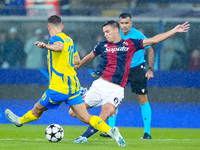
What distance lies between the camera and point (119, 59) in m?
7.86

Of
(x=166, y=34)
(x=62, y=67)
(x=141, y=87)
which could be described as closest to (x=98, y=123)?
(x=62, y=67)

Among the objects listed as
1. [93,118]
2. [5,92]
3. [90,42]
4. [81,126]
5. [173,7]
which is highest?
[173,7]

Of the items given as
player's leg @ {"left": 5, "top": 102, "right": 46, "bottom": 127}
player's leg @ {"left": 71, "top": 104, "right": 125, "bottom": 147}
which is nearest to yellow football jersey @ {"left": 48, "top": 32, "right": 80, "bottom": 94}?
player's leg @ {"left": 71, "top": 104, "right": 125, "bottom": 147}

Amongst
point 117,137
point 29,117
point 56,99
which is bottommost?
point 117,137

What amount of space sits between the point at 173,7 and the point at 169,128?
6276 mm

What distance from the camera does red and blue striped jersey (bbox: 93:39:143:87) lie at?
7.82 metres

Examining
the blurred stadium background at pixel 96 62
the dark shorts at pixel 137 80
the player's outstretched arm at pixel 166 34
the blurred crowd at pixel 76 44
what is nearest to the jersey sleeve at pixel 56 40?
the player's outstretched arm at pixel 166 34

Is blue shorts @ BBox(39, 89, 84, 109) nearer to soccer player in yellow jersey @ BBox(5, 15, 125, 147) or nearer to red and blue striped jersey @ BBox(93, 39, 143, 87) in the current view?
soccer player in yellow jersey @ BBox(5, 15, 125, 147)

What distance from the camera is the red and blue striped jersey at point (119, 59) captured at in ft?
25.7

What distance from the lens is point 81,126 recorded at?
11070mm

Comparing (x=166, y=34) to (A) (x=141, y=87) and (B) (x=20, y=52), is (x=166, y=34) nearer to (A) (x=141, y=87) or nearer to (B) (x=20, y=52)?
(A) (x=141, y=87)

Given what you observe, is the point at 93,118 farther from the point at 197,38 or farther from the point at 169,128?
the point at 197,38

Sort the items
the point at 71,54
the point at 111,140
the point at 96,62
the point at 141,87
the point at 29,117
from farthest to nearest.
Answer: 1. the point at 96,62
2. the point at 141,87
3. the point at 111,140
4. the point at 29,117
5. the point at 71,54

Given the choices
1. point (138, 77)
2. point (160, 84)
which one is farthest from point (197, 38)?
point (138, 77)
